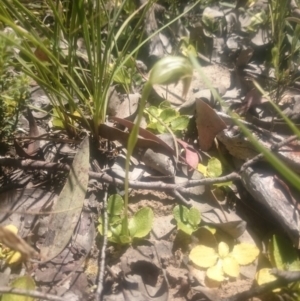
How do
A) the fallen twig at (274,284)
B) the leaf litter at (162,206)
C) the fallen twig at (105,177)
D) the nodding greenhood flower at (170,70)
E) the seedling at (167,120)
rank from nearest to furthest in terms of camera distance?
the nodding greenhood flower at (170,70) < the fallen twig at (274,284) < the leaf litter at (162,206) < the fallen twig at (105,177) < the seedling at (167,120)

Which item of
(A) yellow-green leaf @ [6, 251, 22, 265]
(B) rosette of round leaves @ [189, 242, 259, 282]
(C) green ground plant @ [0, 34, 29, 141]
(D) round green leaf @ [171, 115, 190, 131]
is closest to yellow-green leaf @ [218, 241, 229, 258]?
(B) rosette of round leaves @ [189, 242, 259, 282]

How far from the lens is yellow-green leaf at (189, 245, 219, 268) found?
2.93ft

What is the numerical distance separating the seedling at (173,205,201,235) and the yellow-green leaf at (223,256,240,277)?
106 millimetres

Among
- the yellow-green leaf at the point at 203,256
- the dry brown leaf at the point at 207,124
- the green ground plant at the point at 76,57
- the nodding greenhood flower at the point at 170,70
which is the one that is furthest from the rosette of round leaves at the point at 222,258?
the nodding greenhood flower at the point at 170,70

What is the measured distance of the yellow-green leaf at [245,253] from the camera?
0.90 metres

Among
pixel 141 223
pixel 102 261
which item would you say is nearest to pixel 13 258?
pixel 102 261

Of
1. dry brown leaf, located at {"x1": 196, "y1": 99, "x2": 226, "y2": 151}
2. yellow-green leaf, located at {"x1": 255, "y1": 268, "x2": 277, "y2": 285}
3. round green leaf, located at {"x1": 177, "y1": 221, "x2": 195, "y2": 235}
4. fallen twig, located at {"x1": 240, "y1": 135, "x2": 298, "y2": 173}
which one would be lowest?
yellow-green leaf, located at {"x1": 255, "y1": 268, "x2": 277, "y2": 285}

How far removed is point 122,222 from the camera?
0.88m

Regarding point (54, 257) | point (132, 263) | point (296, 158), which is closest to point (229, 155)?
point (296, 158)

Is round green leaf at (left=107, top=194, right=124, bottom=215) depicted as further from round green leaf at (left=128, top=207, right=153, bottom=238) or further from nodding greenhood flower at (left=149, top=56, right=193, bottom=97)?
nodding greenhood flower at (left=149, top=56, right=193, bottom=97)

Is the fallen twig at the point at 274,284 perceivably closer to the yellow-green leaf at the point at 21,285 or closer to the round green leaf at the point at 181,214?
the round green leaf at the point at 181,214

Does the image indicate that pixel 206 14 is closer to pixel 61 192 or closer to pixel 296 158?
pixel 296 158

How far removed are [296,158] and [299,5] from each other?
59 centimetres

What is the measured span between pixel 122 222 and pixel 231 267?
28cm
